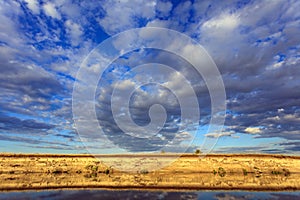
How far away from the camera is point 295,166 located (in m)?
53.3

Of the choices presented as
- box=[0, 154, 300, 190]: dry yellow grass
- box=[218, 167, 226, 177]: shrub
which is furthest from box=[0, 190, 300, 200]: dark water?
box=[218, 167, 226, 177]: shrub

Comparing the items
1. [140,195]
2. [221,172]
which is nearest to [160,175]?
[221,172]

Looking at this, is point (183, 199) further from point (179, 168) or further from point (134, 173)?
point (179, 168)

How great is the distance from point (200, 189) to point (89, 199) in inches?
615

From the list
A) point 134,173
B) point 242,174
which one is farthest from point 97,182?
point 242,174

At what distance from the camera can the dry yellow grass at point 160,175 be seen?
35100 mm

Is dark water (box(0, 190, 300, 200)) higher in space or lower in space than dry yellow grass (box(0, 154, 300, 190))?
Answer: lower

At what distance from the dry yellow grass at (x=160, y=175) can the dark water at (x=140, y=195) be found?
11.6 ft

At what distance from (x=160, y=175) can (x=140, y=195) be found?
14.5 m

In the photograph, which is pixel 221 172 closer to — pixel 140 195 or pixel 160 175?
pixel 160 175

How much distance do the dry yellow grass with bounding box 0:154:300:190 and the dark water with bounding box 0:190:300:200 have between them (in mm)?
Answer: 3547

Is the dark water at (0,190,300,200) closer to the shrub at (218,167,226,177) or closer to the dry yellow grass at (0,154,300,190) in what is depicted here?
the dry yellow grass at (0,154,300,190)

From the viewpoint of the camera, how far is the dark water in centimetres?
2680

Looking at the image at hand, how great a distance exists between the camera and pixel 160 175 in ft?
138
